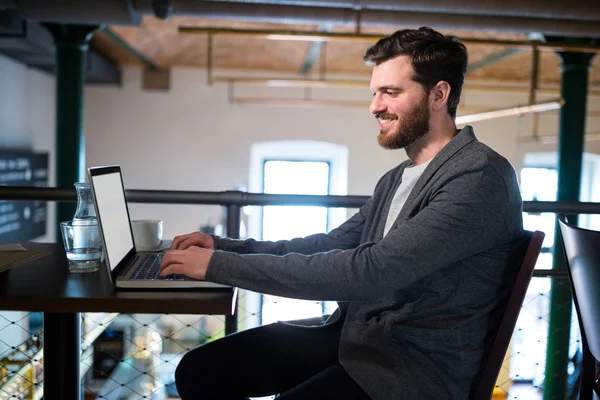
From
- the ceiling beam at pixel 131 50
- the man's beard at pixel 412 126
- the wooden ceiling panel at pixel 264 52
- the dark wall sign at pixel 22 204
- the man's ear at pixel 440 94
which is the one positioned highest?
the wooden ceiling panel at pixel 264 52

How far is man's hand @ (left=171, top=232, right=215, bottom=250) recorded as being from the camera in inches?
60.7

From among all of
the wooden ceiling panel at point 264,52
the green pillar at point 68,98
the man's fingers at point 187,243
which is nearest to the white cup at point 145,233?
the man's fingers at point 187,243

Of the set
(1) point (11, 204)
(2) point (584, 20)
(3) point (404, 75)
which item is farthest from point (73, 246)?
(1) point (11, 204)

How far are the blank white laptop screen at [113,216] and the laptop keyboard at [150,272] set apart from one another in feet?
0.17

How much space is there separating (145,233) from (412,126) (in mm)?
854

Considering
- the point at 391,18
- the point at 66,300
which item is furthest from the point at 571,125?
the point at 66,300

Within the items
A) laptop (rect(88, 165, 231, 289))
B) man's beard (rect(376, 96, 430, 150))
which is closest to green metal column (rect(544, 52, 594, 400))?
man's beard (rect(376, 96, 430, 150))

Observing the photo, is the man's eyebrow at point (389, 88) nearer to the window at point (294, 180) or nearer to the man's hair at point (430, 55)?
the man's hair at point (430, 55)

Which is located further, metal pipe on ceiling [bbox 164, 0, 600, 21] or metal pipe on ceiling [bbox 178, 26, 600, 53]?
metal pipe on ceiling [bbox 178, 26, 600, 53]

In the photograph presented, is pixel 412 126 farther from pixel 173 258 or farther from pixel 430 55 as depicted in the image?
pixel 173 258

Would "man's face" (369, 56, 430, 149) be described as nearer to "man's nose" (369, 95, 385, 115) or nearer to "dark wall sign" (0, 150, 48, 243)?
"man's nose" (369, 95, 385, 115)

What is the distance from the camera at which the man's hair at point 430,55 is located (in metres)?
1.37

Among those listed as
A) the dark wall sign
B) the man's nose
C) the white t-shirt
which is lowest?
the dark wall sign

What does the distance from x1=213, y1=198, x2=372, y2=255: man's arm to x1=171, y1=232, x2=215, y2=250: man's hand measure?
29mm
